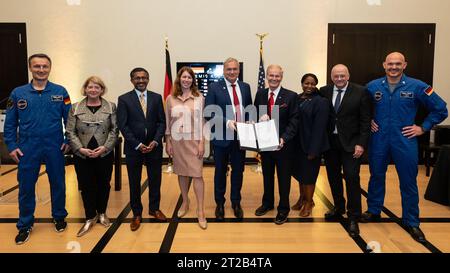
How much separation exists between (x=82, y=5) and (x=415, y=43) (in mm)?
5777

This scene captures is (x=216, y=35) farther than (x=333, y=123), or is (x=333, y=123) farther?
(x=216, y=35)

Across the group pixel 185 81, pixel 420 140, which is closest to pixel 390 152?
pixel 185 81

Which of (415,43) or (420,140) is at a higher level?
(415,43)

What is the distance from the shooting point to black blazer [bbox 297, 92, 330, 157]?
154 inches

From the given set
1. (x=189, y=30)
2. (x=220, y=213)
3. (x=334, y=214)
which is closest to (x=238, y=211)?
(x=220, y=213)

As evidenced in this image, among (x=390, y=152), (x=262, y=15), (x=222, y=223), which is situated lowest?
(x=222, y=223)

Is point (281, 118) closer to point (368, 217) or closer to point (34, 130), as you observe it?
point (368, 217)

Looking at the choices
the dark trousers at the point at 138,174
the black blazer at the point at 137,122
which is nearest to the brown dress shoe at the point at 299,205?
the dark trousers at the point at 138,174

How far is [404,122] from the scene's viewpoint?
3.76m

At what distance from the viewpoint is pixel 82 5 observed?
6.97m

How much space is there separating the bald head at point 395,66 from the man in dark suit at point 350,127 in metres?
0.28

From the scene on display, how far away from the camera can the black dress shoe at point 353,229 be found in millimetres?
3754

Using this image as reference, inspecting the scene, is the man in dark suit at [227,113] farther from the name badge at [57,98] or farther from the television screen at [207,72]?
the television screen at [207,72]

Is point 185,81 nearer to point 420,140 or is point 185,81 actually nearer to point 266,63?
point 266,63
